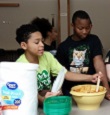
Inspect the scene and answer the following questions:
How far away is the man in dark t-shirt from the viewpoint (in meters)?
1.76

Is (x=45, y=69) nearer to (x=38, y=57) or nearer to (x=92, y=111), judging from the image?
(x=38, y=57)

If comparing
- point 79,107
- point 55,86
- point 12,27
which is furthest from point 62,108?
point 12,27

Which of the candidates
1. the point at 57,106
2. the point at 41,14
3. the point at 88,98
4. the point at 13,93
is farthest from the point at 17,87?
the point at 41,14

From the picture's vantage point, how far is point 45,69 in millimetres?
1536

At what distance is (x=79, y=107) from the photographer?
1.40 meters

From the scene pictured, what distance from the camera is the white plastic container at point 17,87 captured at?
1.09m

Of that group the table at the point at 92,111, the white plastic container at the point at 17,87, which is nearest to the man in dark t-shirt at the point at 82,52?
the table at the point at 92,111

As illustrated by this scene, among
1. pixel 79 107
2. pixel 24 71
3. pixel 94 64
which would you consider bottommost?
pixel 79 107

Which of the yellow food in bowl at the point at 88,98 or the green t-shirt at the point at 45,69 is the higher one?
the green t-shirt at the point at 45,69

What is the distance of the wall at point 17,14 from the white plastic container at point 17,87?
154 inches

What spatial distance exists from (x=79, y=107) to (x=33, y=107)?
0.35m

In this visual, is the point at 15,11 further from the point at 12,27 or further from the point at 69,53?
the point at 69,53

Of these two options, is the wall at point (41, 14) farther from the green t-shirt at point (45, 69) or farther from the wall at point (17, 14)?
the green t-shirt at point (45, 69)

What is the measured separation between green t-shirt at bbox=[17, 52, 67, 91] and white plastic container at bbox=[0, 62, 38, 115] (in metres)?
0.37
